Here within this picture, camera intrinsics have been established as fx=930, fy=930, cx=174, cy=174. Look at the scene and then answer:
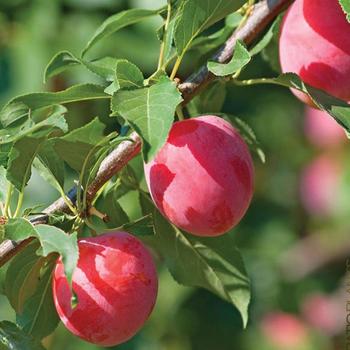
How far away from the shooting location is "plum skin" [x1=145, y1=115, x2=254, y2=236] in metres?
1.17

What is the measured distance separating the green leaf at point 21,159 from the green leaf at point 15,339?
186mm

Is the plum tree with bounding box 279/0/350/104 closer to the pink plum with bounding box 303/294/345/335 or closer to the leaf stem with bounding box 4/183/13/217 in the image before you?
the leaf stem with bounding box 4/183/13/217

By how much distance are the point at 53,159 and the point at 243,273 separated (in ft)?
1.12

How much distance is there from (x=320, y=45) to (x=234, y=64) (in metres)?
0.18

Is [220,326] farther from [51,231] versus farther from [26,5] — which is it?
[51,231]

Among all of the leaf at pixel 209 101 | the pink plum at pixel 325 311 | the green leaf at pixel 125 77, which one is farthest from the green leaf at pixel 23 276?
the pink plum at pixel 325 311

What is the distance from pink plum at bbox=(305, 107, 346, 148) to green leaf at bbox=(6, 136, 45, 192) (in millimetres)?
2216

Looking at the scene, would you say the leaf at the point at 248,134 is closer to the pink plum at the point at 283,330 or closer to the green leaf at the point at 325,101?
the green leaf at the point at 325,101

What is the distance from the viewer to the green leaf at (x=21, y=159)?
119cm

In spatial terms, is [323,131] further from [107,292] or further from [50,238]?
[50,238]

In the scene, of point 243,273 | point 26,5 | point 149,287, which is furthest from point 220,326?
point 149,287

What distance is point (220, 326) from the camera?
9.90ft

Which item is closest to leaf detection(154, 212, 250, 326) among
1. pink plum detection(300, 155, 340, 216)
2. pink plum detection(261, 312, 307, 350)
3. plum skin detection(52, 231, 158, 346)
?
plum skin detection(52, 231, 158, 346)

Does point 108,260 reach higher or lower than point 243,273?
higher
